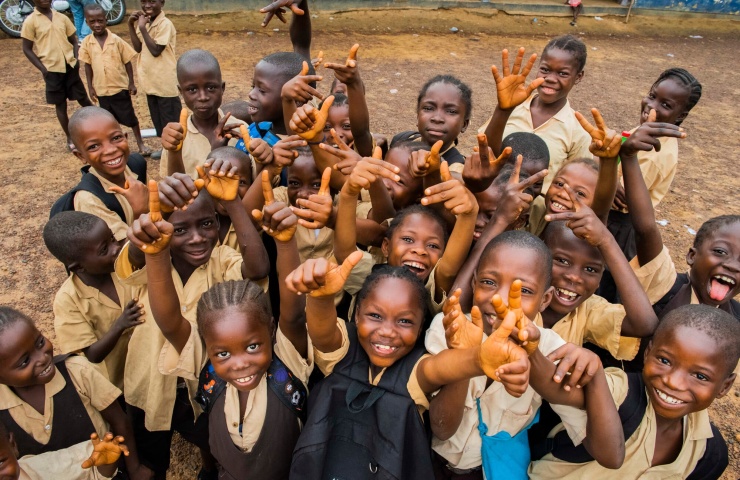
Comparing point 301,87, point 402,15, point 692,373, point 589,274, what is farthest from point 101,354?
point 402,15

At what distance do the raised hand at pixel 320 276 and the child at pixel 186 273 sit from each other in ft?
2.21

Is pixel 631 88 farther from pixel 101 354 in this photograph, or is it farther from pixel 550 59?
pixel 101 354

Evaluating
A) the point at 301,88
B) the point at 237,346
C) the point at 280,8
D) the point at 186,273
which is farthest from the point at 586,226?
the point at 280,8

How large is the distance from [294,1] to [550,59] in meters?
1.74

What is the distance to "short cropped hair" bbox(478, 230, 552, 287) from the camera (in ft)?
5.88

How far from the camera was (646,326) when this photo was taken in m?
1.87

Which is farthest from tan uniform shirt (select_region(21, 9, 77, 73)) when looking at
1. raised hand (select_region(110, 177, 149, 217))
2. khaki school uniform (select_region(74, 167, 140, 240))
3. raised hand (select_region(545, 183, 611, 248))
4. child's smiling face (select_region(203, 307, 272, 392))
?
raised hand (select_region(545, 183, 611, 248))

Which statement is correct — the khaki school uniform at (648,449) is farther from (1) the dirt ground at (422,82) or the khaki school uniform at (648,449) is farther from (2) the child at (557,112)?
(2) the child at (557,112)

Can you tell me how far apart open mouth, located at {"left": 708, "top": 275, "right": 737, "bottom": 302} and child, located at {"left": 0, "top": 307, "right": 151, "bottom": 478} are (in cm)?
231

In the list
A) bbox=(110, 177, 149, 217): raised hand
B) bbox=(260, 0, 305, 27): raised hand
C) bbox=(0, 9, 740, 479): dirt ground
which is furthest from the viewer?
bbox=(0, 9, 740, 479): dirt ground

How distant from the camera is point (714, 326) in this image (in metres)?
1.63

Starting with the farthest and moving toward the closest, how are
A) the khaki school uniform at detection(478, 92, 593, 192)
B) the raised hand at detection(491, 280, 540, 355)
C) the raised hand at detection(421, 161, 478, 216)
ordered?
the khaki school uniform at detection(478, 92, 593, 192) → the raised hand at detection(421, 161, 478, 216) → the raised hand at detection(491, 280, 540, 355)

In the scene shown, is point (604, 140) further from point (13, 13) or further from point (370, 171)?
point (13, 13)

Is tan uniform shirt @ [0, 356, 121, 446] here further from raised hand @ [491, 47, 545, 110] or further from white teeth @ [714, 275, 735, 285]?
white teeth @ [714, 275, 735, 285]
